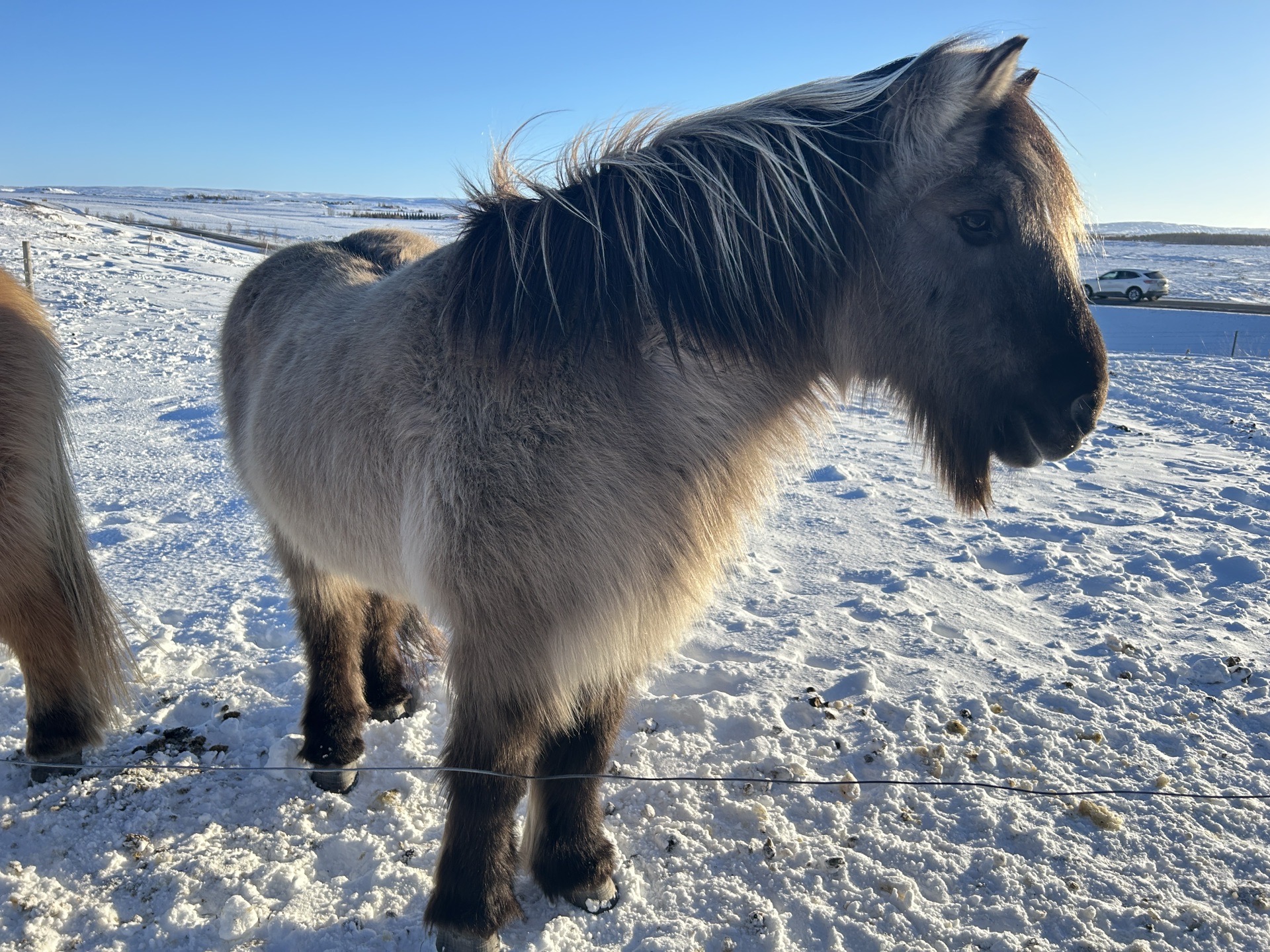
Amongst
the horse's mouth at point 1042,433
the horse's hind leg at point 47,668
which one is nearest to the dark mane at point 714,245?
the horse's mouth at point 1042,433

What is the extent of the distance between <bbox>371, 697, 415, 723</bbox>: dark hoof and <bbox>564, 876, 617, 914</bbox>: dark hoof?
1300 millimetres

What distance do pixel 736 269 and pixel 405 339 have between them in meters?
0.96

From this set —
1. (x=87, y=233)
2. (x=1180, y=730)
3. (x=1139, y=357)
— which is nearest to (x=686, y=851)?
(x=1180, y=730)

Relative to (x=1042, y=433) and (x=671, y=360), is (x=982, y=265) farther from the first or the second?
(x=671, y=360)

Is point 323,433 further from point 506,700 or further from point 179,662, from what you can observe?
point 179,662

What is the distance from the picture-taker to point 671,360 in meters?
1.93

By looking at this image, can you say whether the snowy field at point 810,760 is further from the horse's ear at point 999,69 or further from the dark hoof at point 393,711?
the horse's ear at point 999,69

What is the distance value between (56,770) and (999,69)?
3.83 metres

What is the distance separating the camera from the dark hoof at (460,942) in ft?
6.79

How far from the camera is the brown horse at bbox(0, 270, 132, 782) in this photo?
268 cm

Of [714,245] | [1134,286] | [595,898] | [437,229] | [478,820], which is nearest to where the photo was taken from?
[714,245]

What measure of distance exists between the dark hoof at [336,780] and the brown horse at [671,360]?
2.92ft

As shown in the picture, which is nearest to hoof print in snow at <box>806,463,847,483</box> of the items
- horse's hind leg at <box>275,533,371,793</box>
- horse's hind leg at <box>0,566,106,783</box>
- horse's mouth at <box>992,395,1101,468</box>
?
horse's hind leg at <box>275,533,371,793</box>

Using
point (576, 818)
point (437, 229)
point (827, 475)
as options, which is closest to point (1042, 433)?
point (576, 818)
